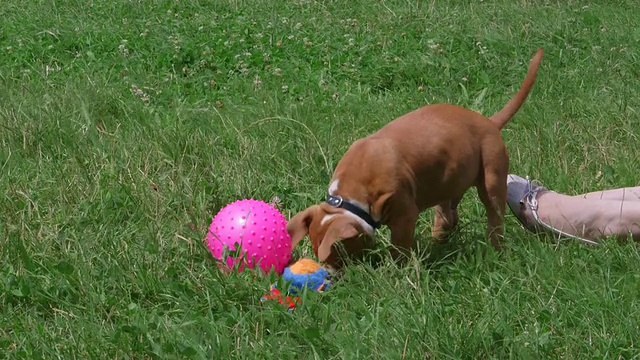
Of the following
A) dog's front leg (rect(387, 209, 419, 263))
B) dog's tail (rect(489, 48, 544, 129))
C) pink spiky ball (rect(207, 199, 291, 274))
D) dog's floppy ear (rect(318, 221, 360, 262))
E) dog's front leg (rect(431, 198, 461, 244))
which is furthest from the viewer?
dog's tail (rect(489, 48, 544, 129))

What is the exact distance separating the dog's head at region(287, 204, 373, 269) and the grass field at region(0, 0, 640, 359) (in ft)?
0.35

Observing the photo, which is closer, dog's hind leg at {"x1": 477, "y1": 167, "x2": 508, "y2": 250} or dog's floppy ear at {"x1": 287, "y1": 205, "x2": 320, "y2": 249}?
dog's floppy ear at {"x1": 287, "y1": 205, "x2": 320, "y2": 249}

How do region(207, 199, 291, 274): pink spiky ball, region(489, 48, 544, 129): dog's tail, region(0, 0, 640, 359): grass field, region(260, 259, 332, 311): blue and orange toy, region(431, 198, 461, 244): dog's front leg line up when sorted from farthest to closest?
region(489, 48, 544, 129): dog's tail
region(431, 198, 461, 244): dog's front leg
region(207, 199, 291, 274): pink spiky ball
region(260, 259, 332, 311): blue and orange toy
region(0, 0, 640, 359): grass field

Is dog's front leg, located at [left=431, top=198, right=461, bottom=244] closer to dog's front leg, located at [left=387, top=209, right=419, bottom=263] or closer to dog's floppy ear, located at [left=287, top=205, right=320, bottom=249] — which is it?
dog's front leg, located at [left=387, top=209, right=419, bottom=263]

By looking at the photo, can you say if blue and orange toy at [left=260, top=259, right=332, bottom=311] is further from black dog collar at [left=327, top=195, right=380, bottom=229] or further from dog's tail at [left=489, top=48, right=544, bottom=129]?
dog's tail at [left=489, top=48, right=544, bottom=129]

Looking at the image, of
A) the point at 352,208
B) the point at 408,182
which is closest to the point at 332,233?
the point at 352,208

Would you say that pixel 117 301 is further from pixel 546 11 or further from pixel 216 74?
pixel 546 11

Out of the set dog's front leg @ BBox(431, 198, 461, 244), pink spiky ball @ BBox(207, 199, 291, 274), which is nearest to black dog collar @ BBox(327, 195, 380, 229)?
pink spiky ball @ BBox(207, 199, 291, 274)

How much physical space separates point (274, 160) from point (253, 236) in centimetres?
121

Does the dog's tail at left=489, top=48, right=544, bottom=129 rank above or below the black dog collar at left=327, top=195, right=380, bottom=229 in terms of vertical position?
above

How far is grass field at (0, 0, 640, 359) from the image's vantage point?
141 inches

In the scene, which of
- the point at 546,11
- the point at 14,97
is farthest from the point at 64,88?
the point at 546,11

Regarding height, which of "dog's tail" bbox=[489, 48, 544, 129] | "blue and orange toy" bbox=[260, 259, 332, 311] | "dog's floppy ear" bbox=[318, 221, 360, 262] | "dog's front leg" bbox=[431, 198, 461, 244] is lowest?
"dog's front leg" bbox=[431, 198, 461, 244]

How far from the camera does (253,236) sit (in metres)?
4.27
